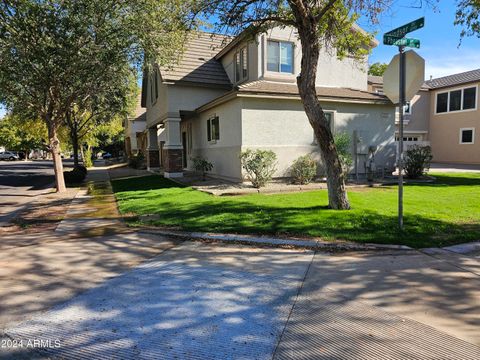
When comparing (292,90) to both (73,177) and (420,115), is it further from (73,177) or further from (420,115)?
(420,115)

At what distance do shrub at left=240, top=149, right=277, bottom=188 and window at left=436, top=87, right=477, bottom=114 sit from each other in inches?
881

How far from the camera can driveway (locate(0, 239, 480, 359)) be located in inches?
113

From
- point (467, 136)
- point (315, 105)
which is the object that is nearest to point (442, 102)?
point (467, 136)

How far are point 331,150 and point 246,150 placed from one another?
5.32m

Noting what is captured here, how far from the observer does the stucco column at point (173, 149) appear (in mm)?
16969

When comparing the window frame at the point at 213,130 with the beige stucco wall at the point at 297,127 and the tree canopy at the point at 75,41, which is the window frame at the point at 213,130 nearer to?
the beige stucco wall at the point at 297,127

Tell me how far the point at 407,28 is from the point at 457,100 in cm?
2677

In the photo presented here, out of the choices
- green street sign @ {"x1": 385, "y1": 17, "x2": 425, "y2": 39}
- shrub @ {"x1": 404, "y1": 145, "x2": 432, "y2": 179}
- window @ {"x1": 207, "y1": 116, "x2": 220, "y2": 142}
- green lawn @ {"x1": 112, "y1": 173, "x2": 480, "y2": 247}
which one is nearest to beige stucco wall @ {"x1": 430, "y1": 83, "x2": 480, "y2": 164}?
shrub @ {"x1": 404, "y1": 145, "x2": 432, "y2": 179}

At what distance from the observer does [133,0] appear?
35.7ft

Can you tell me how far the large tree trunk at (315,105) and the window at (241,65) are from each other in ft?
29.3

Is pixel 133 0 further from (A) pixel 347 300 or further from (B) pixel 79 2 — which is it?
(A) pixel 347 300

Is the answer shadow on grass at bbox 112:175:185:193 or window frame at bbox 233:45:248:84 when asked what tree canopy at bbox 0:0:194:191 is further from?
window frame at bbox 233:45:248:84

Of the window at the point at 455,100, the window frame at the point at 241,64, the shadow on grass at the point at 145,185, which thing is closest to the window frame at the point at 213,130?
the window frame at the point at 241,64

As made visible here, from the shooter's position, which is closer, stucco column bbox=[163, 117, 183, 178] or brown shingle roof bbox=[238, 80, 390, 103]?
brown shingle roof bbox=[238, 80, 390, 103]
